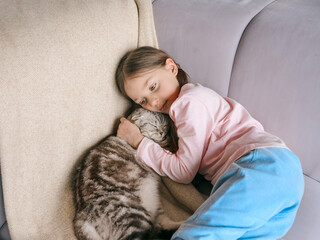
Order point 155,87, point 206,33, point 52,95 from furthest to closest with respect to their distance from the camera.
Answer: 1. point 206,33
2. point 155,87
3. point 52,95

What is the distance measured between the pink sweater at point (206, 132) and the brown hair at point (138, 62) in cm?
19

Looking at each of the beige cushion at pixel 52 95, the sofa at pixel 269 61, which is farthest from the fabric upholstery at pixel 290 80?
the beige cushion at pixel 52 95

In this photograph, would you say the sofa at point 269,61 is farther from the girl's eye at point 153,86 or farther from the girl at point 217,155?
the girl's eye at point 153,86

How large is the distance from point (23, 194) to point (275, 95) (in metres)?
1.12

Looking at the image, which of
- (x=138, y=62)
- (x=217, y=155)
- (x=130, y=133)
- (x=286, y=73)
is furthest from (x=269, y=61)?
(x=130, y=133)

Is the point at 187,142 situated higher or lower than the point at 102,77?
lower

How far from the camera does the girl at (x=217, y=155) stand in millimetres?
941

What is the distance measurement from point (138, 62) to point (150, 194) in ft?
1.99

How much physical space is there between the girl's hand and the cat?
0.02 m

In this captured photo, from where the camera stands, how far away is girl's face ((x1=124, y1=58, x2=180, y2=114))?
1.30 m

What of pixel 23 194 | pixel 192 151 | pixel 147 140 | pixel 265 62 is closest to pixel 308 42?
pixel 265 62

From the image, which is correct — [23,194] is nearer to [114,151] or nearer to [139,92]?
[114,151]

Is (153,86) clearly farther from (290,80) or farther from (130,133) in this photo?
(290,80)

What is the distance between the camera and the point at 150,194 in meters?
1.33
